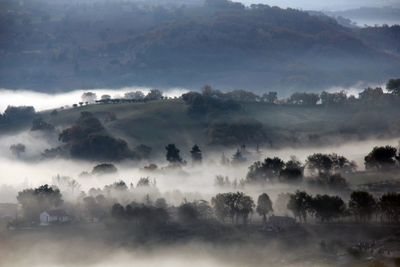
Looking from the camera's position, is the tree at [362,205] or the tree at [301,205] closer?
the tree at [362,205]

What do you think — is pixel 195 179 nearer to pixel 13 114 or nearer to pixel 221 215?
pixel 221 215

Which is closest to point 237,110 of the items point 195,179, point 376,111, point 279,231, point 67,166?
point 376,111

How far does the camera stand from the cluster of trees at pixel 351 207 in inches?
3595

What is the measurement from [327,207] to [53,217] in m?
30.9

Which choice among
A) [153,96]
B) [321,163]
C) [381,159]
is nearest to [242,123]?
[153,96]

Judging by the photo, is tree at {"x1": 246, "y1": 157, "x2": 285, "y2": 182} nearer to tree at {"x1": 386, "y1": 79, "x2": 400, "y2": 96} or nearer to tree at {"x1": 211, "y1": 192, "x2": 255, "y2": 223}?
tree at {"x1": 211, "y1": 192, "x2": 255, "y2": 223}

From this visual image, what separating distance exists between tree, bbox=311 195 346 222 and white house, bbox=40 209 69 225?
28.0m

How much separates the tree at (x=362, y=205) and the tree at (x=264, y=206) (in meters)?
8.71

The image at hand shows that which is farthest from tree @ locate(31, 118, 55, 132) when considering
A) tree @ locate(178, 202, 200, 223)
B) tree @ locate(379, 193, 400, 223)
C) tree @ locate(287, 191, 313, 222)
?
tree @ locate(379, 193, 400, 223)

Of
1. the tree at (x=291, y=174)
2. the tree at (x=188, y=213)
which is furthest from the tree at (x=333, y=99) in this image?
the tree at (x=188, y=213)

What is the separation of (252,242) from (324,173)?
24.5 m

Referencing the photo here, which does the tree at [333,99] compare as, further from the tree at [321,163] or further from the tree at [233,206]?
the tree at [233,206]

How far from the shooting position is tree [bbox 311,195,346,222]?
303 ft

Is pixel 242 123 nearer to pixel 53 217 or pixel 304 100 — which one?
pixel 304 100
